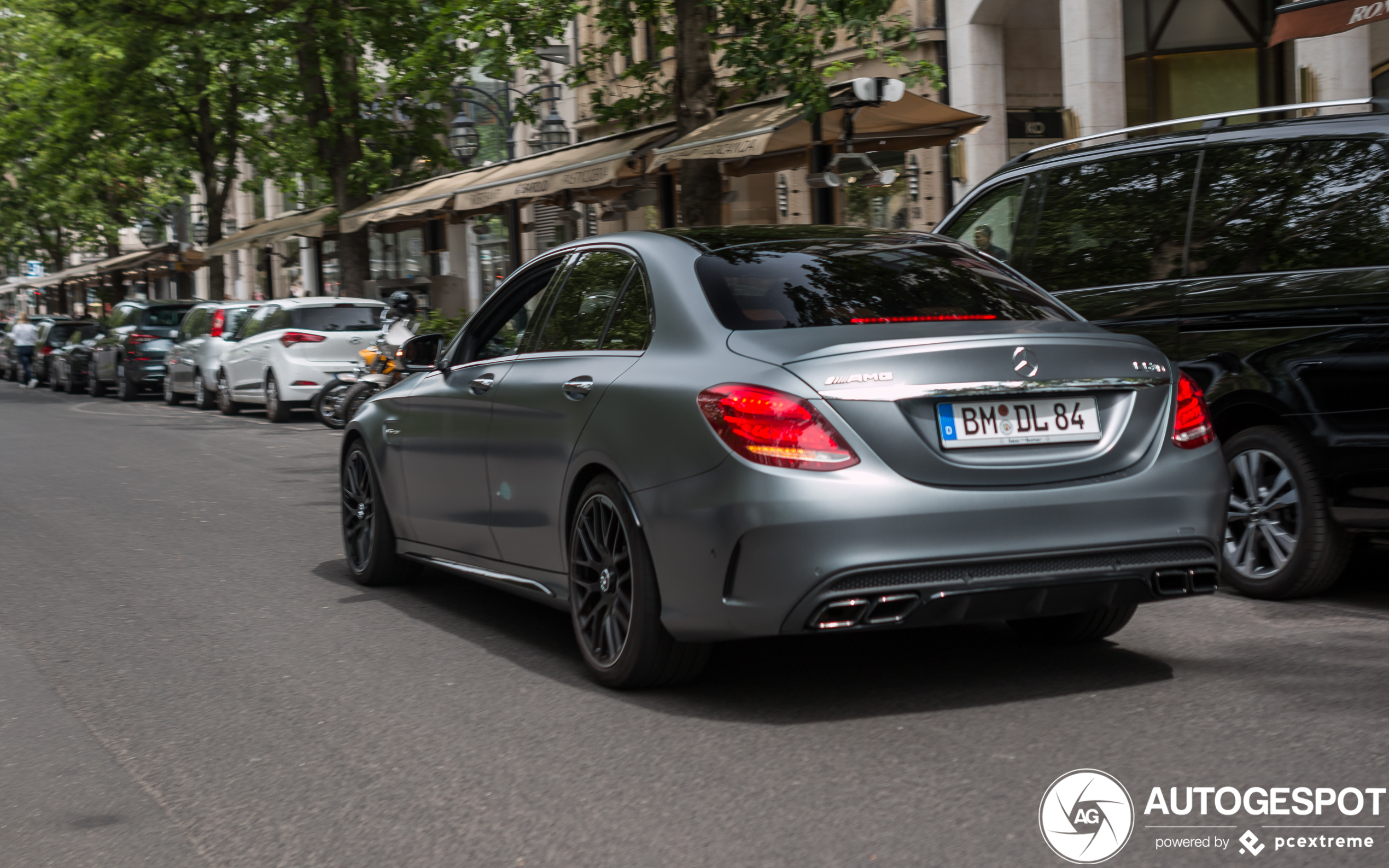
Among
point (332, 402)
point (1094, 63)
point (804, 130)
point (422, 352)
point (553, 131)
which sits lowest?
point (332, 402)

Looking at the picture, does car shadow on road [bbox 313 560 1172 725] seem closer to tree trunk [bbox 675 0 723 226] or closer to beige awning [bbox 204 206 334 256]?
tree trunk [bbox 675 0 723 226]

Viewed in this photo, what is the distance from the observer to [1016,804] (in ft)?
12.9

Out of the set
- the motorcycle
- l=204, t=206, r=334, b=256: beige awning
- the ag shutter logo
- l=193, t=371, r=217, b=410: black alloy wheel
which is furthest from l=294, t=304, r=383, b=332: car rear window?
the ag shutter logo

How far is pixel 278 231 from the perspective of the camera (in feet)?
105

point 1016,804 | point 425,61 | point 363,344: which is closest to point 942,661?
point 1016,804

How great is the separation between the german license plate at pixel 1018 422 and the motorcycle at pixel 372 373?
13.0 meters

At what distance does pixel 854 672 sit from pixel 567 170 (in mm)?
14080

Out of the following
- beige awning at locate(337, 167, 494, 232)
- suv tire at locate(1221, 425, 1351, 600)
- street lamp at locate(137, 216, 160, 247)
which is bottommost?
suv tire at locate(1221, 425, 1351, 600)

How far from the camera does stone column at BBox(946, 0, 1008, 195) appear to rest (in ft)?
72.9

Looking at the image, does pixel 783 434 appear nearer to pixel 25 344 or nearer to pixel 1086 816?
pixel 1086 816

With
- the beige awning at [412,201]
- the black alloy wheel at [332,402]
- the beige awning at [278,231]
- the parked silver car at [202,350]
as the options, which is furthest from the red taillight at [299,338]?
the beige awning at [278,231]

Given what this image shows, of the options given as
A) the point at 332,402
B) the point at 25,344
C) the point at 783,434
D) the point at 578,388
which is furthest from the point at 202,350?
the point at 783,434

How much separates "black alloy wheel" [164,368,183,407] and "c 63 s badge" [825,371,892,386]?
919 inches

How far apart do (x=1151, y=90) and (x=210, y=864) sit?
20416 mm
